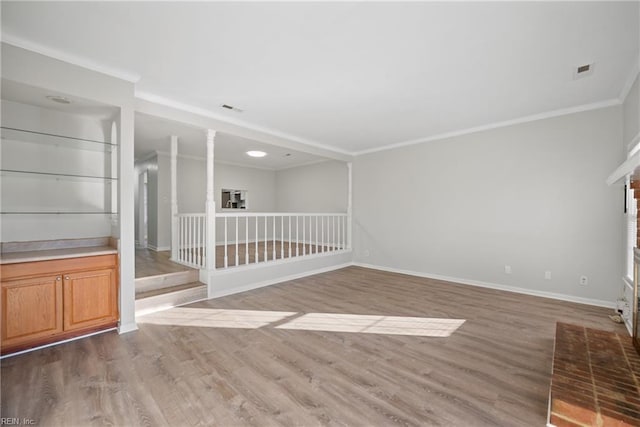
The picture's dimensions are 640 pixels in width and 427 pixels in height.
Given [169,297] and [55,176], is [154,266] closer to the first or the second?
[169,297]

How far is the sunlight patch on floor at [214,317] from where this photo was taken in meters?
3.08

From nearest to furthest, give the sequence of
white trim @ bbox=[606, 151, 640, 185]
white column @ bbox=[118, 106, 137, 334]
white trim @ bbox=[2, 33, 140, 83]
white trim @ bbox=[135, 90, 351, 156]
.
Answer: white trim @ bbox=[606, 151, 640, 185] < white trim @ bbox=[2, 33, 140, 83] < white column @ bbox=[118, 106, 137, 334] < white trim @ bbox=[135, 90, 351, 156]

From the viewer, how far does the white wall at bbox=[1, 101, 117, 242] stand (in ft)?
9.16

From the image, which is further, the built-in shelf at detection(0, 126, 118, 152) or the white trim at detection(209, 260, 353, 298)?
the white trim at detection(209, 260, 353, 298)

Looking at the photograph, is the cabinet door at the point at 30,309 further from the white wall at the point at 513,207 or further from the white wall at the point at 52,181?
the white wall at the point at 513,207

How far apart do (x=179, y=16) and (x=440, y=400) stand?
3230mm

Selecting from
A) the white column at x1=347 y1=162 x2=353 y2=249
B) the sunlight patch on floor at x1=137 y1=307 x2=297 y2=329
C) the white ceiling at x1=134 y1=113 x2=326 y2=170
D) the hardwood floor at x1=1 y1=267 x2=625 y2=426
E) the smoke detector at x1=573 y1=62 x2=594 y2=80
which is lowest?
Answer: the hardwood floor at x1=1 y1=267 x2=625 y2=426

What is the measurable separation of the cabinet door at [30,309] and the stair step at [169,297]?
83 centimetres

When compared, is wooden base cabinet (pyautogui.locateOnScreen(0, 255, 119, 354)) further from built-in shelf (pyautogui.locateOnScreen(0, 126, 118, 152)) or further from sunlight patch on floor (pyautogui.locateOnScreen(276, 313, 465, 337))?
sunlight patch on floor (pyautogui.locateOnScreen(276, 313, 465, 337))

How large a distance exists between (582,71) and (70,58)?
491 cm

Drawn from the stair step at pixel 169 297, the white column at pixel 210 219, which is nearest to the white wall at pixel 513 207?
the white column at pixel 210 219

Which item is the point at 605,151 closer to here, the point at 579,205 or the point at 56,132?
the point at 579,205

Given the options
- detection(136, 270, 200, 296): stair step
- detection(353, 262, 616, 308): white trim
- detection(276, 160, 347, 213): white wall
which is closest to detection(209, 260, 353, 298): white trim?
detection(136, 270, 200, 296): stair step

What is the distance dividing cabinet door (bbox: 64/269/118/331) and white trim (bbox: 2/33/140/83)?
6.47 feet
